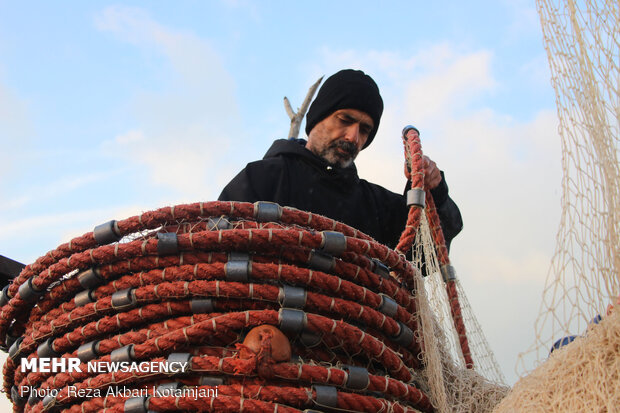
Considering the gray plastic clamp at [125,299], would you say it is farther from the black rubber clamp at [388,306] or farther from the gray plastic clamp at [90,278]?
the black rubber clamp at [388,306]

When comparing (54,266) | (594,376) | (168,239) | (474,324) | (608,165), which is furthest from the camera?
(474,324)

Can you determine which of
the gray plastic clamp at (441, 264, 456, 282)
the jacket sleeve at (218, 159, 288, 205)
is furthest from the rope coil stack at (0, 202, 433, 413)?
the jacket sleeve at (218, 159, 288, 205)

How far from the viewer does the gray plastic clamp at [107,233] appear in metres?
2.01

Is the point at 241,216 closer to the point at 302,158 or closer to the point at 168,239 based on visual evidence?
the point at 168,239

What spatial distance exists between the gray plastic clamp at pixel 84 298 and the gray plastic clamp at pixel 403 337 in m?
0.91

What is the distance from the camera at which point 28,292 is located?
6.90ft

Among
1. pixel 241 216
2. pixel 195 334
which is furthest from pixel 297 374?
pixel 241 216

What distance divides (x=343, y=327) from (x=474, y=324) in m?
0.95

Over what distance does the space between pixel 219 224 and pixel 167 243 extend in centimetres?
16

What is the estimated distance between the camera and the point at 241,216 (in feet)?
6.62

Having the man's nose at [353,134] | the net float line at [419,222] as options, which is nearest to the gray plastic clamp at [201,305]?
the net float line at [419,222]

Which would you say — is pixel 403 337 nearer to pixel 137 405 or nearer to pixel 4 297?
pixel 137 405

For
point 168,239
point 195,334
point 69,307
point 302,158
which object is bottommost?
point 195,334

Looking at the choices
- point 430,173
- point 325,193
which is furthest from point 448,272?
point 325,193
